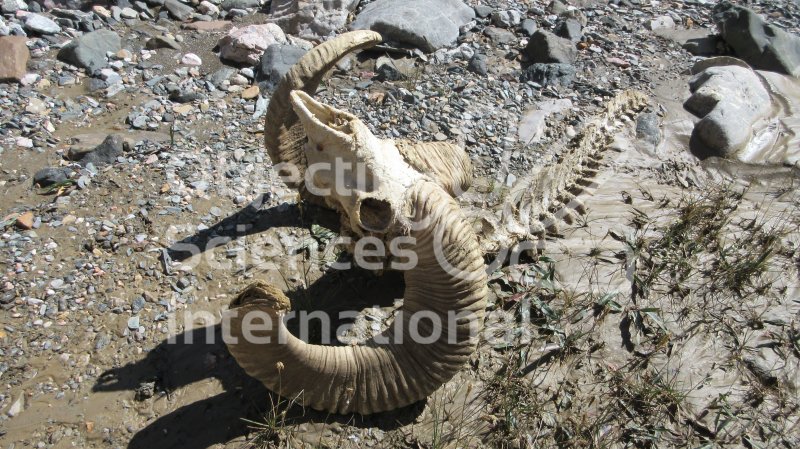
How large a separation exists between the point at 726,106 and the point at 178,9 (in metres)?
6.83

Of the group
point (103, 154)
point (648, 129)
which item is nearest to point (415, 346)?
point (103, 154)

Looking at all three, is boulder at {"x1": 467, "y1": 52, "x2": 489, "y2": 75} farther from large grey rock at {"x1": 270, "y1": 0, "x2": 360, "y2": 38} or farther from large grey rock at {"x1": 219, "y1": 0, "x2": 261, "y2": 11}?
large grey rock at {"x1": 219, "y1": 0, "x2": 261, "y2": 11}

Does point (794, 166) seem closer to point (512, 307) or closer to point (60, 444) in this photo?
point (512, 307)

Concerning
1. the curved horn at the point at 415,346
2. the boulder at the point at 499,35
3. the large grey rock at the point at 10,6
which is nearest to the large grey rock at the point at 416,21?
the boulder at the point at 499,35

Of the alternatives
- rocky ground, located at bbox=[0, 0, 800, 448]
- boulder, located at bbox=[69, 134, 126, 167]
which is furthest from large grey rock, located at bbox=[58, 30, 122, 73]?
boulder, located at bbox=[69, 134, 126, 167]

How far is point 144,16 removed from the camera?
7.70 m

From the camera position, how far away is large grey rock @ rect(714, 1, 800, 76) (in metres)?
8.25

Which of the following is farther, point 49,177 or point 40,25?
point 40,25

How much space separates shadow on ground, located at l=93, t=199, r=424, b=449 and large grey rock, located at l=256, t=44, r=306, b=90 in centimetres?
307

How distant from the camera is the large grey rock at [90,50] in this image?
6.64m

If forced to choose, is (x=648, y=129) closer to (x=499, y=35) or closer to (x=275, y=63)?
(x=499, y=35)

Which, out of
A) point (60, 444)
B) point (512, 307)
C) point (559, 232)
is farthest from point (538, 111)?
point (60, 444)

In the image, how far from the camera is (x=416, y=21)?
7.77 metres

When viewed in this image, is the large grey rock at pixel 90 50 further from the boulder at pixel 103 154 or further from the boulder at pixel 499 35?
the boulder at pixel 499 35
